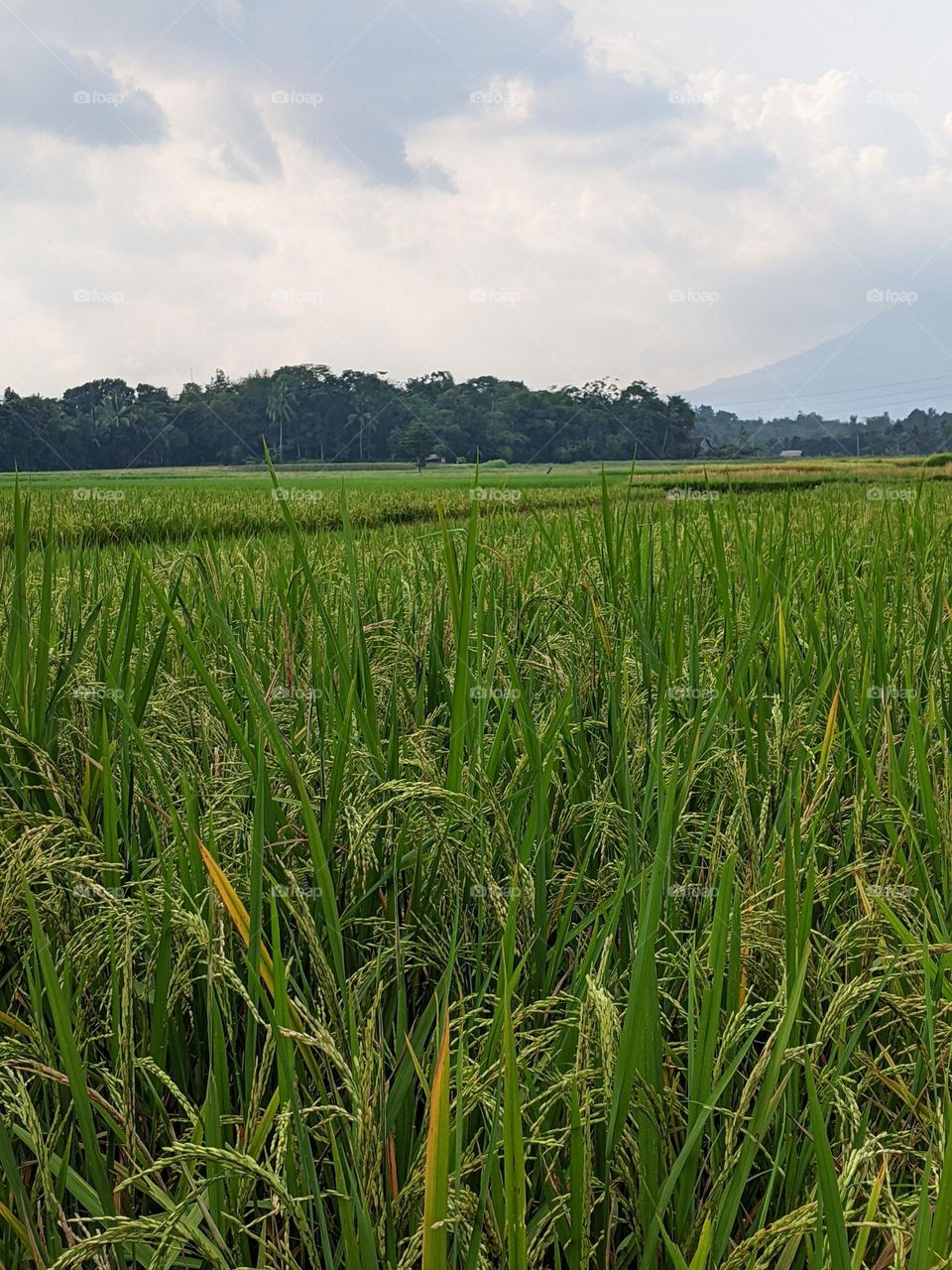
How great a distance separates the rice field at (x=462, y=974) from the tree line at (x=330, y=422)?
49.5 m

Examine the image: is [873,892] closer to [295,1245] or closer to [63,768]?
[295,1245]

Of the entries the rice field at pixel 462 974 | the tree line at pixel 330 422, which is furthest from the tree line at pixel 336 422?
the rice field at pixel 462 974

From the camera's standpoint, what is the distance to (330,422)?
2167 inches

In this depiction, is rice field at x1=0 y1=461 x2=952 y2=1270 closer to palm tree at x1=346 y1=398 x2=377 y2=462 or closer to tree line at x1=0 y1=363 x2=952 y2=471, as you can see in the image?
tree line at x1=0 y1=363 x2=952 y2=471

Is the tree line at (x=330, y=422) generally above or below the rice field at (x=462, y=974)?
above

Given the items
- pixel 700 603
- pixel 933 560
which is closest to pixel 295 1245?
pixel 700 603

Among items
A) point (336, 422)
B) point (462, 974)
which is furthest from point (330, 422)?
point (462, 974)

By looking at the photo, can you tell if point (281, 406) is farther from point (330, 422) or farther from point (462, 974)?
point (462, 974)

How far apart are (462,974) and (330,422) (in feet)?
185

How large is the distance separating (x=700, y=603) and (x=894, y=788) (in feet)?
3.71

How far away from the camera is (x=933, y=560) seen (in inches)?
115

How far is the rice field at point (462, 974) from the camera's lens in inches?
24.3

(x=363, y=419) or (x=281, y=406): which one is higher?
(x=281, y=406)

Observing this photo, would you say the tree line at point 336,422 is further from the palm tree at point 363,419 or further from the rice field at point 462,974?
the rice field at point 462,974
